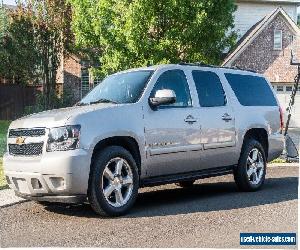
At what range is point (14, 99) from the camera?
29812mm

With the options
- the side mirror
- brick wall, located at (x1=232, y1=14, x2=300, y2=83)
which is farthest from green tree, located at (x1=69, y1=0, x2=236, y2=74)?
the side mirror

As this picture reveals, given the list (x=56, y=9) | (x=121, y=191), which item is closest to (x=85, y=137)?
(x=121, y=191)

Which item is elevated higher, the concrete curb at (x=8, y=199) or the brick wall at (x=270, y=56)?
the brick wall at (x=270, y=56)

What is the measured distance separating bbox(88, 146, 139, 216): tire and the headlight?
0.34 meters

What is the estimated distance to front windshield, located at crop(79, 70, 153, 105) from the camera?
7074 millimetres

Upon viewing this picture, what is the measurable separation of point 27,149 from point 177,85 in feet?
6.98

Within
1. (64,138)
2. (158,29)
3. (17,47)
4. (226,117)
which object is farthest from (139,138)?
(17,47)

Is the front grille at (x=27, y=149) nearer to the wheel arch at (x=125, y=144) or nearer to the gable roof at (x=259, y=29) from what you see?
the wheel arch at (x=125, y=144)

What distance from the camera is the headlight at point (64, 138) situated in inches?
244

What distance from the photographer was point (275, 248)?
4.78 m

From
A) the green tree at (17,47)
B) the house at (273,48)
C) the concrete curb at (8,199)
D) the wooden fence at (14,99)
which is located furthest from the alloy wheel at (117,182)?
the wooden fence at (14,99)

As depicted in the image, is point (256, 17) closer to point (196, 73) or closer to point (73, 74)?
point (73, 74)

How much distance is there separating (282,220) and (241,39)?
22.0 m

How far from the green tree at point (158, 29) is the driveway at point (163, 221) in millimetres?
11533
